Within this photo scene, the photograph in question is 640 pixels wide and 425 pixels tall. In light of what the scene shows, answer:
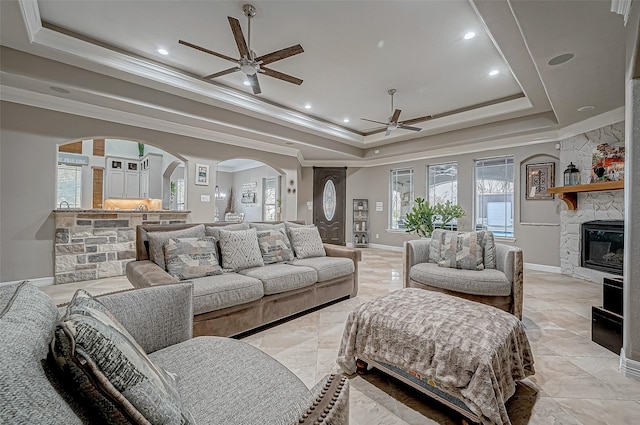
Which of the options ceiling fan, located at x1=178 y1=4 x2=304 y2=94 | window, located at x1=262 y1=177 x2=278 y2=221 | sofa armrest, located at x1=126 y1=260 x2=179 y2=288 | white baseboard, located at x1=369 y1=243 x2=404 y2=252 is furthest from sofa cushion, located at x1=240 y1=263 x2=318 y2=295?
window, located at x1=262 y1=177 x2=278 y2=221

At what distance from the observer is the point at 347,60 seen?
3643 millimetres

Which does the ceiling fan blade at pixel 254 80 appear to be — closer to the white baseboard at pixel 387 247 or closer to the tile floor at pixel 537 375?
the tile floor at pixel 537 375

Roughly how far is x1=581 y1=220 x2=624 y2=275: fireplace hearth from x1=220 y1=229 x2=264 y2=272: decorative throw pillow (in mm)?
5025

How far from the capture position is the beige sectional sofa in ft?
7.39

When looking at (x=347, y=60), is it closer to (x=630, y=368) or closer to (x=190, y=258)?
(x=190, y=258)

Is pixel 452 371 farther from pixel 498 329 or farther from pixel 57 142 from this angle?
pixel 57 142

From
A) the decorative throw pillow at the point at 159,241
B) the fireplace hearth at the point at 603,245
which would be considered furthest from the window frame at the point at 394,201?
the decorative throw pillow at the point at 159,241

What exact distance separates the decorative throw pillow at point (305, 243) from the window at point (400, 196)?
461 centimetres

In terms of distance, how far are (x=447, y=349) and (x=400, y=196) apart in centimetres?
662

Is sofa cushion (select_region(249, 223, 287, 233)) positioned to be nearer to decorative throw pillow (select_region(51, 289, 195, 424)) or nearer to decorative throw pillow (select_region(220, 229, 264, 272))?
decorative throw pillow (select_region(220, 229, 264, 272))

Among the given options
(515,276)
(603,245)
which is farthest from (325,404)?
(603,245)

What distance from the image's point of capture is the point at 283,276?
9.13 feet

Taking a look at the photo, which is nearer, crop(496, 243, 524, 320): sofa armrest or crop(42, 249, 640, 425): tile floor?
crop(42, 249, 640, 425): tile floor

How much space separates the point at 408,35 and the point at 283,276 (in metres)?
2.75
